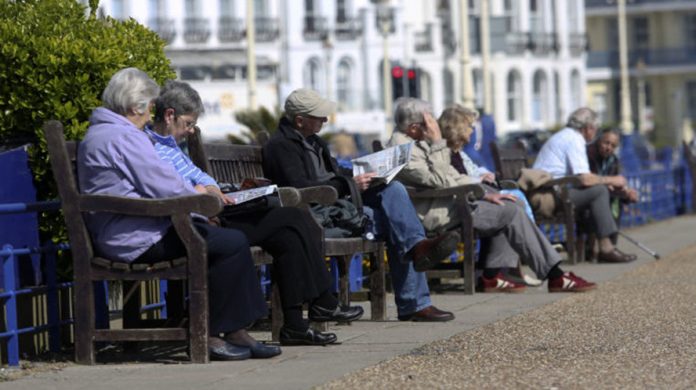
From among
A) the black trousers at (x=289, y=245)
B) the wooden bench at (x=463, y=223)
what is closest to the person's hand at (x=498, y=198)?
the wooden bench at (x=463, y=223)

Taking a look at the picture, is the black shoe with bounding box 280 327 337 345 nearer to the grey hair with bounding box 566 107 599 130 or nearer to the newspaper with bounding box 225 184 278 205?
the newspaper with bounding box 225 184 278 205

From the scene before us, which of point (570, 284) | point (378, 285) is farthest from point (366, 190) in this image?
point (570, 284)

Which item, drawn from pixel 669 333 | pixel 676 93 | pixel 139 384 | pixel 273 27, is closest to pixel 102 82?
pixel 139 384

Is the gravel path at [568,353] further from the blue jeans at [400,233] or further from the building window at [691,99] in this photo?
the building window at [691,99]

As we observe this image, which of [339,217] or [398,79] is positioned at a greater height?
[398,79]

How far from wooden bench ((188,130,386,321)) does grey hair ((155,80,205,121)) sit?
0.51m

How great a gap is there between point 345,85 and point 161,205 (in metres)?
70.4

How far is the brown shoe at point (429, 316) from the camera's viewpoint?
35.9ft

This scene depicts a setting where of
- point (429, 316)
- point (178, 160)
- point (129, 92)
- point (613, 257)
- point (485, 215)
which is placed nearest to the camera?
point (129, 92)

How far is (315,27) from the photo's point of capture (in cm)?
7938

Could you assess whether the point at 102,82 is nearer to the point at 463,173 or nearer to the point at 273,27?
the point at 463,173

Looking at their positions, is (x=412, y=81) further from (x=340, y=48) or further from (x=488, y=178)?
(x=340, y=48)

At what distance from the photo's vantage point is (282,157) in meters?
10.2

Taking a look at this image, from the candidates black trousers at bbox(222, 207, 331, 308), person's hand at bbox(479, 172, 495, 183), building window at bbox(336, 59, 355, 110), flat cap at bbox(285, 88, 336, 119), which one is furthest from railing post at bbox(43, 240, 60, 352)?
building window at bbox(336, 59, 355, 110)
